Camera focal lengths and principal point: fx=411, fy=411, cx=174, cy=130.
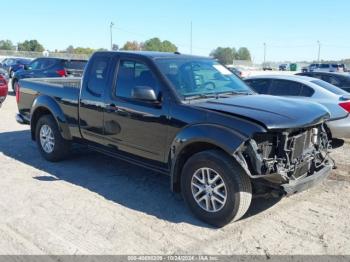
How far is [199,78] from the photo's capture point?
548 centimetres

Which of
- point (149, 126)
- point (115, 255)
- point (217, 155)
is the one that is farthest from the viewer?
point (149, 126)

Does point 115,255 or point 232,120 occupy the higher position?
point 232,120

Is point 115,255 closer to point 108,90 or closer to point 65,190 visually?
point 65,190

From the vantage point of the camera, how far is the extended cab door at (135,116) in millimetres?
5117

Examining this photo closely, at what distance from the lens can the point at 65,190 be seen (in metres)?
5.66

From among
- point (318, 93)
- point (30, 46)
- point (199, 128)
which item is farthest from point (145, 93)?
point (30, 46)

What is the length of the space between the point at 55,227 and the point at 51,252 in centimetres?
58

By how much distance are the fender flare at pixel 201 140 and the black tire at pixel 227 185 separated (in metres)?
0.14

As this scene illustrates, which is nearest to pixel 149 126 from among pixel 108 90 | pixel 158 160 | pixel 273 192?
pixel 158 160

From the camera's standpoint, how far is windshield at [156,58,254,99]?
17.0 feet

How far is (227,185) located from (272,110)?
99cm

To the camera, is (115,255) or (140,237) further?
(140,237)

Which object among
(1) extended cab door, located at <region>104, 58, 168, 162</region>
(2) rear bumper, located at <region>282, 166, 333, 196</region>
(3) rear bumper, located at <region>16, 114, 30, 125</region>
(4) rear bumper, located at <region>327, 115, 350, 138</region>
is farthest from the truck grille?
(3) rear bumper, located at <region>16, 114, 30, 125</region>

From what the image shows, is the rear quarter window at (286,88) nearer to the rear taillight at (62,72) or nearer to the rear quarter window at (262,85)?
the rear quarter window at (262,85)
